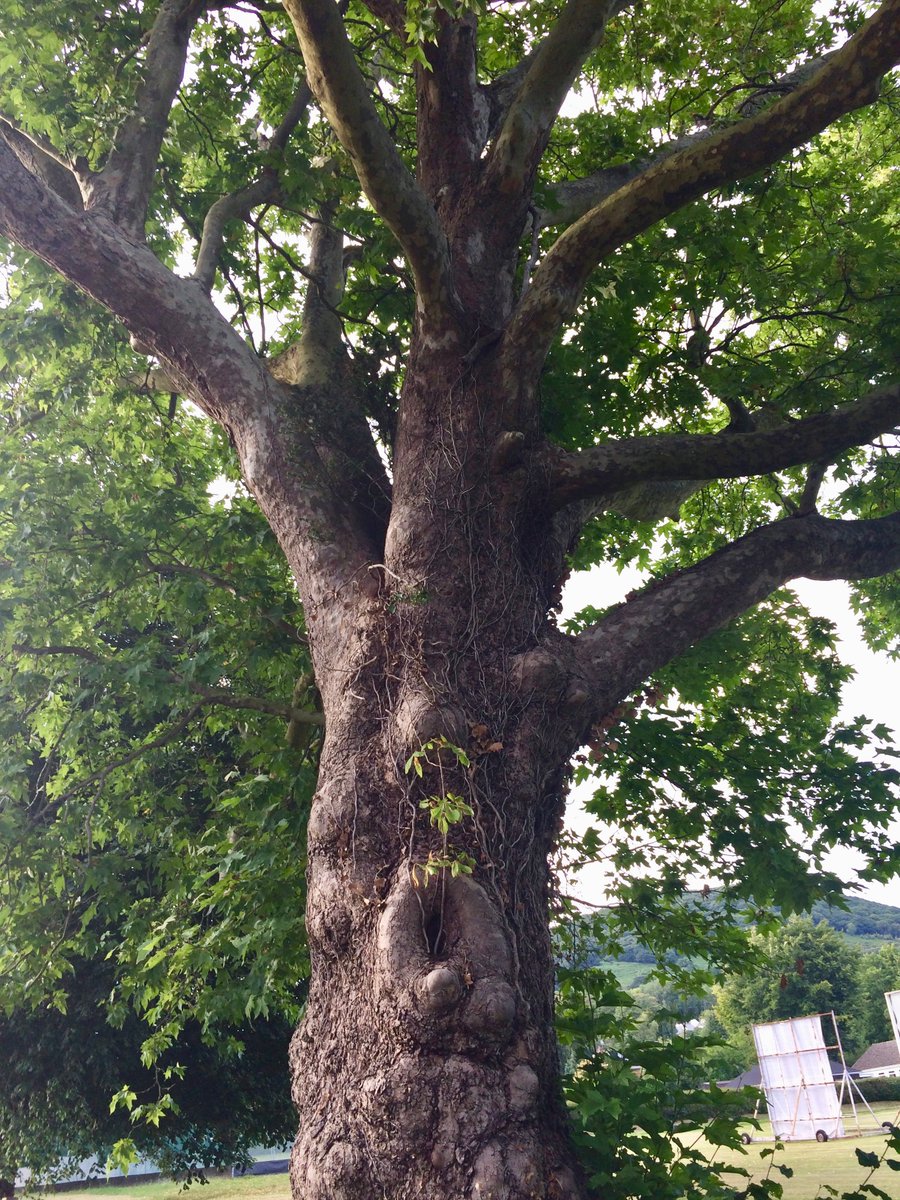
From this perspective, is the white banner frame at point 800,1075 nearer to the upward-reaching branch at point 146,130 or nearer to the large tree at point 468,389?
the large tree at point 468,389

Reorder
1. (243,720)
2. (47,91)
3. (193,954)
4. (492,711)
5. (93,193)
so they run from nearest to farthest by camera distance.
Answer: (492,711) → (93,193) → (47,91) → (193,954) → (243,720)

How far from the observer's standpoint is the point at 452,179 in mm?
5066

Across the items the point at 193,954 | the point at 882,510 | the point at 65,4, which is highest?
the point at 65,4

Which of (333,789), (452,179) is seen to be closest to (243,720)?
→ (333,789)

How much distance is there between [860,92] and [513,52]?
16.6ft

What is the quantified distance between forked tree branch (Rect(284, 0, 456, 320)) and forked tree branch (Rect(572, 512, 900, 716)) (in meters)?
1.94

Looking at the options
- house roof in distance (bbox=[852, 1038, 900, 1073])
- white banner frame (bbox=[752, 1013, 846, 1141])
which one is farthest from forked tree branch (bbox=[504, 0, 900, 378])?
house roof in distance (bbox=[852, 1038, 900, 1073])

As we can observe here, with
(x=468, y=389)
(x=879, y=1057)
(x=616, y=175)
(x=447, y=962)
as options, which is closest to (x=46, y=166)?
(x=468, y=389)

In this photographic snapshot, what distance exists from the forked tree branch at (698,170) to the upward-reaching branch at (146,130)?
7.63 feet

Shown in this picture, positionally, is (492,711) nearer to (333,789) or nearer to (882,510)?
(333,789)

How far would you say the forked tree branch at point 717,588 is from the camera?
3924mm

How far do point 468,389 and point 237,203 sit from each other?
Result: 8.77 ft

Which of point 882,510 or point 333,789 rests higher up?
point 882,510

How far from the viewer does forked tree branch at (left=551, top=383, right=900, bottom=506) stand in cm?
413
